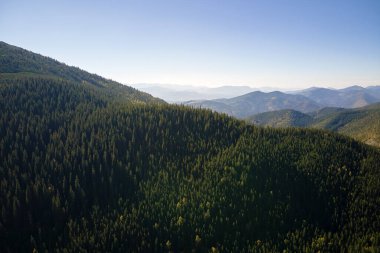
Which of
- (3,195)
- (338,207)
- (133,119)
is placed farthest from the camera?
(133,119)

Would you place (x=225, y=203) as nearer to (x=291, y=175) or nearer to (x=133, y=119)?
(x=291, y=175)

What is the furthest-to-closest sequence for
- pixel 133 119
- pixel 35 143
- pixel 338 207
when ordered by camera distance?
pixel 133 119 < pixel 35 143 < pixel 338 207

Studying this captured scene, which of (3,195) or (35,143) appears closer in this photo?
(3,195)

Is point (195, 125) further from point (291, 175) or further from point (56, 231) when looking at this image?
point (56, 231)

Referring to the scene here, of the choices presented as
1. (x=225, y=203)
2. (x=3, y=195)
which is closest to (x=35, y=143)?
(x=3, y=195)

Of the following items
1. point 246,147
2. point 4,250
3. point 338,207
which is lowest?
point 4,250

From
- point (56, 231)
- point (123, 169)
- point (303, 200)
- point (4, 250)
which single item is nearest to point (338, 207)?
point (303, 200)

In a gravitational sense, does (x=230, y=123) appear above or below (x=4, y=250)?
above
